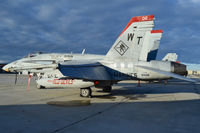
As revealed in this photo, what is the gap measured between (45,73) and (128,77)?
542 centimetres

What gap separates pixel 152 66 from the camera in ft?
28.6

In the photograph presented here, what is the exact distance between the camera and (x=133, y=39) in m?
9.26

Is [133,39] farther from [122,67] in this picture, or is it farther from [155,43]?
[155,43]

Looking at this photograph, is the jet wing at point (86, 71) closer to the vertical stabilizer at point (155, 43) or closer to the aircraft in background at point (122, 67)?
the aircraft in background at point (122, 67)

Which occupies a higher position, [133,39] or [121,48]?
[133,39]

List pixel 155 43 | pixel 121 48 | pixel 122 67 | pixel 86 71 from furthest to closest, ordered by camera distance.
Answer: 1. pixel 155 43
2. pixel 121 48
3. pixel 122 67
4. pixel 86 71

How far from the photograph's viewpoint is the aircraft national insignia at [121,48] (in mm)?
9398

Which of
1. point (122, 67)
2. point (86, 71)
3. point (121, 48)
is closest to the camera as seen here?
point (86, 71)

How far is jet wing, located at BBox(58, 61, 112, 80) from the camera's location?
8555 millimetres

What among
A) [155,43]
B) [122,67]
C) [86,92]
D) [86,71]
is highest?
[155,43]

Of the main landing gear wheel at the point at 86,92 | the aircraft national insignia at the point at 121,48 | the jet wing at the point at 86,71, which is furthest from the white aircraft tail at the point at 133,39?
the main landing gear wheel at the point at 86,92

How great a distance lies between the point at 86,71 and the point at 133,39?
3.26 meters

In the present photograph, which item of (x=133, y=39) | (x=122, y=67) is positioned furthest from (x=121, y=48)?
(x=122, y=67)

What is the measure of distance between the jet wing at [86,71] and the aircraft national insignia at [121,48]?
1.34 m
